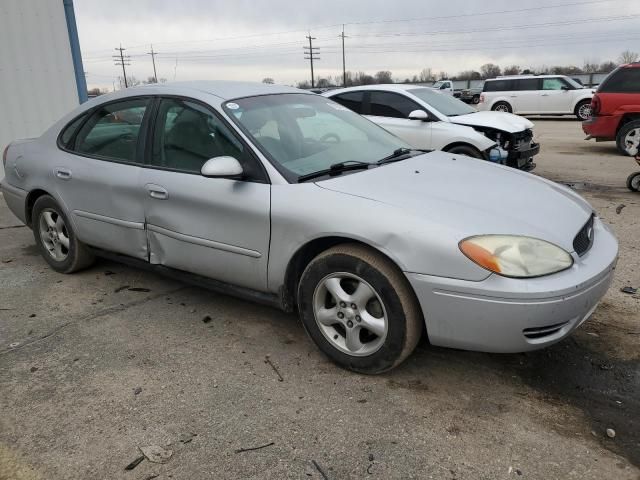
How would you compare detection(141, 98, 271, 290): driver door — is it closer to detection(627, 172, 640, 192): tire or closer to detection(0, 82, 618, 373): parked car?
detection(0, 82, 618, 373): parked car

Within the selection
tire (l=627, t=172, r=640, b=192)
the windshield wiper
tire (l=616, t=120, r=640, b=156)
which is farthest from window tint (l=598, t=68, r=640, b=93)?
the windshield wiper

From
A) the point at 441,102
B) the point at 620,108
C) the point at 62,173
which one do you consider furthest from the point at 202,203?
the point at 620,108

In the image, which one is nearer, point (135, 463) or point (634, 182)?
point (135, 463)

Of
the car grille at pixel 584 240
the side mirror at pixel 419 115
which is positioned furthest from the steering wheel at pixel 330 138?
the side mirror at pixel 419 115

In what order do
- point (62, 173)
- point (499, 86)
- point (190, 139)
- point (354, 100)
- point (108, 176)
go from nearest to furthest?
point (190, 139), point (108, 176), point (62, 173), point (354, 100), point (499, 86)

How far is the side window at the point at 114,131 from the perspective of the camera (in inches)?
148

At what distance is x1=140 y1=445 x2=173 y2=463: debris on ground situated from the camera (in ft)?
7.51

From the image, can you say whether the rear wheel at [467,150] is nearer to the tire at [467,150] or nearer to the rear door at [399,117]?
the tire at [467,150]

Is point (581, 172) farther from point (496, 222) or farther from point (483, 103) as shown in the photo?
point (483, 103)

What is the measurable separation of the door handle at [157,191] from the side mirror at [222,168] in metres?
0.57

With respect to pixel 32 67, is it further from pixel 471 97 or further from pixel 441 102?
pixel 471 97

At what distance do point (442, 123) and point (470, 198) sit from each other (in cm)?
516

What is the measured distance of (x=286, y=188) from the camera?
297cm

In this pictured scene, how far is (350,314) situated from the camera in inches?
110
